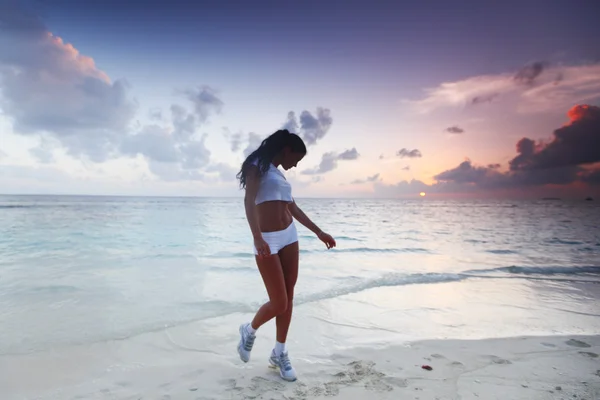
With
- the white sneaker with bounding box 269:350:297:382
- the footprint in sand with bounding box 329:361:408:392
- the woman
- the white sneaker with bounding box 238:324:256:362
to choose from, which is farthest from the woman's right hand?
the footprint in sand with bounding box 329:361:408:392

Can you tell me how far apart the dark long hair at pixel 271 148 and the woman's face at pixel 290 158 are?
35mm

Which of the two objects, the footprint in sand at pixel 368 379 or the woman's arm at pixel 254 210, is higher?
the woman's arm at pixel 254 210

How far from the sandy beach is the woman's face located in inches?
83.1

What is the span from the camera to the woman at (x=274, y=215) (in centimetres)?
335

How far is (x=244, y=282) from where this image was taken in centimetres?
883

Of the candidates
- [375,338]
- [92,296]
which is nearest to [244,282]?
[92,296]

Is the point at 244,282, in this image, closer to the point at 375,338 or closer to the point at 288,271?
the point at 375,338

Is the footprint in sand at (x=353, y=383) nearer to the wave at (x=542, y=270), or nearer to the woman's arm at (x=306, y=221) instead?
the woman's arm at (x=306, y=221)

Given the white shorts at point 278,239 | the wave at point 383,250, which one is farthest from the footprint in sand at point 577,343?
the wave at point 383,250

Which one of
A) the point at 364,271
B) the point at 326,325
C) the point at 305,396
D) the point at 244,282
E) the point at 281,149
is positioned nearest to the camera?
the point at 305,396

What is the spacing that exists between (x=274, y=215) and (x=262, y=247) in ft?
1.07

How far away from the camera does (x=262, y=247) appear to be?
332 cm

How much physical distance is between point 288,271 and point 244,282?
18.1 feet

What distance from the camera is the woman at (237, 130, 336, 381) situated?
11.0 feet
